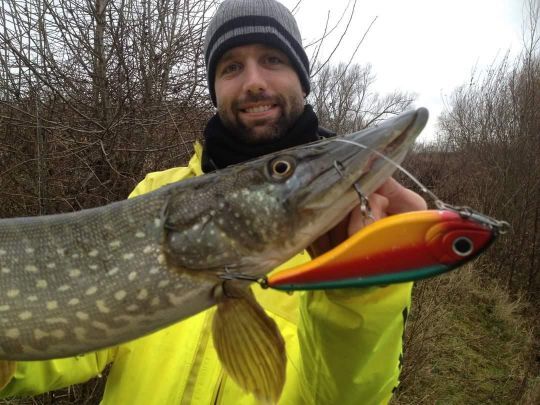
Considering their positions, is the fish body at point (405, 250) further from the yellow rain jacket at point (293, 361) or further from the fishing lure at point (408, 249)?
the yellow rain jacket at point (293, 361)

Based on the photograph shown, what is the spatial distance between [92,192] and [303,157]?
9.71 feet

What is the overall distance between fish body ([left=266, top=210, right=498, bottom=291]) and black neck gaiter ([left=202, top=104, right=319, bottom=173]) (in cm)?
116

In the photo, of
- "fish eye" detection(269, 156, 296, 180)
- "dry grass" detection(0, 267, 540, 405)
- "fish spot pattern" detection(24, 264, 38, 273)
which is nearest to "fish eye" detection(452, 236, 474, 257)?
"fish eye" detection(269, 156, 296, 180)

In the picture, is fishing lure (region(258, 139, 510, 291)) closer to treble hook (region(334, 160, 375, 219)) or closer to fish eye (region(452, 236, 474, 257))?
fish eye (region(452, 236, 474, 257))

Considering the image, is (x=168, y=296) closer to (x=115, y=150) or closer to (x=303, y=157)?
(x=303, y=157)

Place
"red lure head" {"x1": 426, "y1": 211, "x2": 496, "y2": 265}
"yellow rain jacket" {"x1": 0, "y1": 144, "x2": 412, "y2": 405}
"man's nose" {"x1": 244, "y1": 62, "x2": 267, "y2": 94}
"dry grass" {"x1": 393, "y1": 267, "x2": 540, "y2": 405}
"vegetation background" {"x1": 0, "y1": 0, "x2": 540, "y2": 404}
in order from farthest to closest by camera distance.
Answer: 1. "dry grass" {"x1": 393, "y1": 267, "x2": 540, "y2": 405}
2. "vegetation background" {"x1": 0, "y1": 0, "x2": 540, "y2": 404}
3. "man's nose" {"x1": 244, "y1": 62, "x2": 267, "y2": 94}
4. "yellow rain jacket" {"x1": 0, "y1": 144, "x2": 412, "y2": 405}
5. "red lure head" {"x1": 426, "y1": 211, "x2": 496, "y2": 265}

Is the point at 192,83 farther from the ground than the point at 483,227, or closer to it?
farther from the ground

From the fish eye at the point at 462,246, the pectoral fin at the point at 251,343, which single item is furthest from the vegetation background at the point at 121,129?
the fish eye at the point at 462,246

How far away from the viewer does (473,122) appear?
32.6 feet

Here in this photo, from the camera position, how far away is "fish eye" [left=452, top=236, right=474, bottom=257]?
2.35 ft

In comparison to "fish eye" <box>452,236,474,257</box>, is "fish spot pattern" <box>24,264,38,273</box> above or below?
above

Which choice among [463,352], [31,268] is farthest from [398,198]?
[463,352]

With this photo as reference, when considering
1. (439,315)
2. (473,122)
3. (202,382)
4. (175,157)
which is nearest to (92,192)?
(175,157)

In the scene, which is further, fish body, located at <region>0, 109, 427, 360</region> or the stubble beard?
the stubble beard
